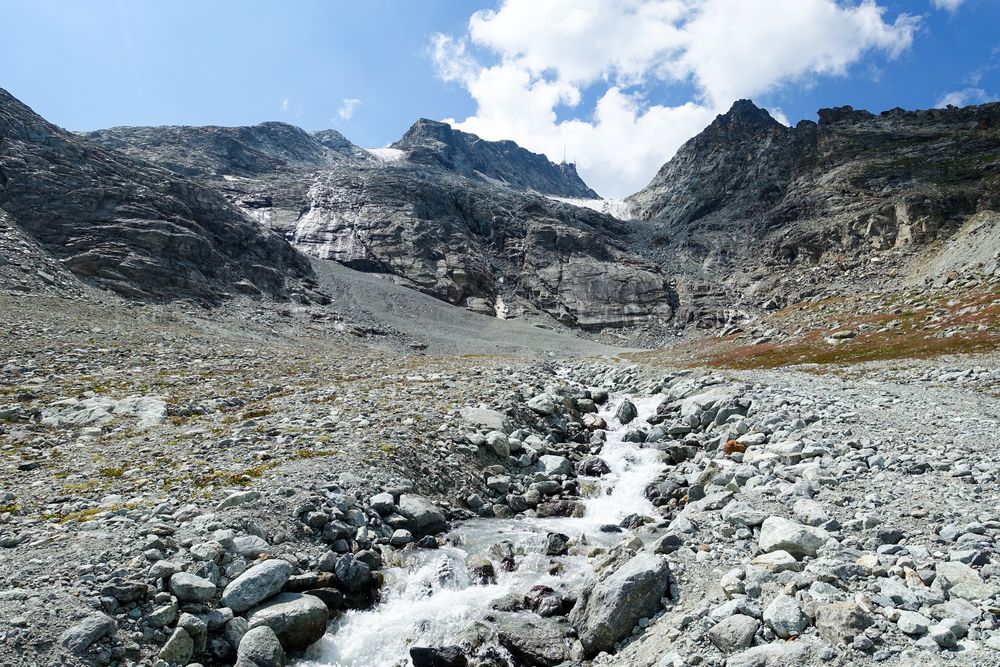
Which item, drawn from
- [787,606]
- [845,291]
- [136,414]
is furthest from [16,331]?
[845,291]

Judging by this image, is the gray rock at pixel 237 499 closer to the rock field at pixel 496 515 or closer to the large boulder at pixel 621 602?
the rock field at pixel 496 515

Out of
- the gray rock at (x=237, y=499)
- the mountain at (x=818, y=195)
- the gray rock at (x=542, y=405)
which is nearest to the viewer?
the gray rock at (x=237, y=499)

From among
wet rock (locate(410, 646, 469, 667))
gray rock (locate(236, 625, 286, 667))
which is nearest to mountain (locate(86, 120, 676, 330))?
wet rock (locate(410, 646, 469, 667))

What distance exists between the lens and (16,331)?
3384cm

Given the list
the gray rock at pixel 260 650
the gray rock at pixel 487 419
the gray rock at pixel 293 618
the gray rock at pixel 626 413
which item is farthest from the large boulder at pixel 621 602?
the gray rock at pixel 626 413

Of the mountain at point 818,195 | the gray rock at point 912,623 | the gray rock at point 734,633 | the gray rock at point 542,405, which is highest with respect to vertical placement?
the mountain at point 818,195

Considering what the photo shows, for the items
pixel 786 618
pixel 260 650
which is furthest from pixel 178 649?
pixel 786 618

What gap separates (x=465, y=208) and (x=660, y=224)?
Result: 221 ft

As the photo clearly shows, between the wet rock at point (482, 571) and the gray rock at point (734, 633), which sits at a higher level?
the gray rock at point (734, 633)

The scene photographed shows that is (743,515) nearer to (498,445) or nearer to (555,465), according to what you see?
(555,465)

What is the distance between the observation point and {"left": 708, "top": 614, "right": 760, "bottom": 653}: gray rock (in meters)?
6.75

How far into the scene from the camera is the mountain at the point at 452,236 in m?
135

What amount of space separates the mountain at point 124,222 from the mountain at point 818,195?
106m

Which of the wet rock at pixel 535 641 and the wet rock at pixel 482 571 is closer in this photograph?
the wet rock at pixel 535 641
